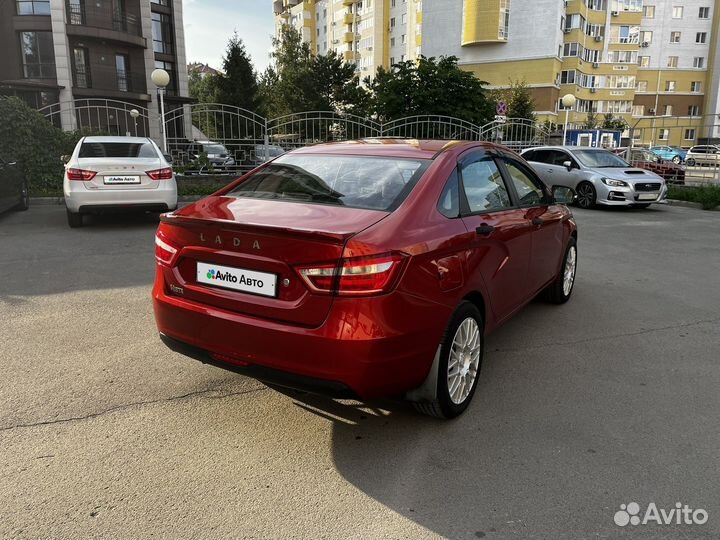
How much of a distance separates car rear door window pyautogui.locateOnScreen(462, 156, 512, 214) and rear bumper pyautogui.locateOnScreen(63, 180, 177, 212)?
703 cm

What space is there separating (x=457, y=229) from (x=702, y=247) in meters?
7.88

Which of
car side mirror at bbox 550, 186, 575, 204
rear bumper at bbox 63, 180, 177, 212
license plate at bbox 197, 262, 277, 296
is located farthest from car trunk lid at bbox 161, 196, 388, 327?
rear bumper at bbox 63, 180, 177, 212

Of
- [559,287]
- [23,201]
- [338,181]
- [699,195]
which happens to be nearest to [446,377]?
[338,181]

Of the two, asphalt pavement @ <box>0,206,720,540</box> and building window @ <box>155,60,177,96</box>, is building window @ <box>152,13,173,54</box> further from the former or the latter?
asphalt pavement @ <box>0,206,720,540</box>

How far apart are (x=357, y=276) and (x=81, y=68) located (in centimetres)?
3861

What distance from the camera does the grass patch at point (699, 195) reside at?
14.8 m

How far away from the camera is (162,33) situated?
42531 mm

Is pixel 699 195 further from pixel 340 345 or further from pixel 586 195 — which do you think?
pixel 340 345

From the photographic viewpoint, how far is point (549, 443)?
10.3 feet

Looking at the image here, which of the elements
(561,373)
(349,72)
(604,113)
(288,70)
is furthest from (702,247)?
(604,113)

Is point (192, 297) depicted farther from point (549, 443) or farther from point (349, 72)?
point (349, 72)

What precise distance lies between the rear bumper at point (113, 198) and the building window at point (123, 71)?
102 feet

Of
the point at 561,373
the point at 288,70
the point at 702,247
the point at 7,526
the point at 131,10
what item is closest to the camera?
the point at 7,526

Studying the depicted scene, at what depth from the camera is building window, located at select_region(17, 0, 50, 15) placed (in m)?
33.1
